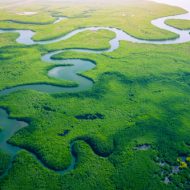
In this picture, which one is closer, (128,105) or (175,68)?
(128,105)

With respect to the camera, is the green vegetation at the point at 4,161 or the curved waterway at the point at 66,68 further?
the curved waterway at the point at 66,68

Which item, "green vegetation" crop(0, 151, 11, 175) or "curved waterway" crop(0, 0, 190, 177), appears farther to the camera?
"curved waterway" crop(0, 0, 190, 177)

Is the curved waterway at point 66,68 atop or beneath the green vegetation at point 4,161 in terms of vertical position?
atop

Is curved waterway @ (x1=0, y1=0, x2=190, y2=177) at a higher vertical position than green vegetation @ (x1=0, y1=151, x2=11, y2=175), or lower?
higher

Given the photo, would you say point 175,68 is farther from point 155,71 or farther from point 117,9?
point 117,9

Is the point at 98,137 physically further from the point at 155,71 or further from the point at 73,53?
the point at 73,53

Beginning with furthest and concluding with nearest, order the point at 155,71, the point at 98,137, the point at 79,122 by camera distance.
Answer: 1. the point at 155,71
2. the point at 79,122
3. the point at 98,137

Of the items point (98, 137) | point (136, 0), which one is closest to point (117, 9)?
point (136, 0)

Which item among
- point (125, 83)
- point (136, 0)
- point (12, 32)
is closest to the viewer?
point (125, 83)

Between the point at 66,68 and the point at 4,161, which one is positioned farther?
the point at 66,68

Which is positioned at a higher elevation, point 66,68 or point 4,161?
point 66,68
